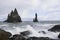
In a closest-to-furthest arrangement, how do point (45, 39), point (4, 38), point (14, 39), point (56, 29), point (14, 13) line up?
point (4, 38), point (14, 39), point (45, 39), point (56, 29), point (14, 13)

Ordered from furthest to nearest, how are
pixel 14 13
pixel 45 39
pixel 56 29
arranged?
pixel 14 13 < pixel 56 29 < pixel 45 39

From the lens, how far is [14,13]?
93.1 meters

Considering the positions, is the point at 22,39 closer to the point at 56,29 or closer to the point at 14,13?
the point at 56,29

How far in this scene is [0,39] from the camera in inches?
324

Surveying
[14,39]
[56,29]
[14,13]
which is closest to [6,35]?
[14,39]

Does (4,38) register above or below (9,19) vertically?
above

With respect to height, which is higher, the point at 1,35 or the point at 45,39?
the point at 1,35

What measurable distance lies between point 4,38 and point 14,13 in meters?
85.3

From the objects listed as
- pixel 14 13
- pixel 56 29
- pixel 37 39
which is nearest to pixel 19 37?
pixel 37 39

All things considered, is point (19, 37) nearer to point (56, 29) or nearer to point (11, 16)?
point (56, 29)

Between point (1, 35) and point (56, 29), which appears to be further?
point (56, 29)

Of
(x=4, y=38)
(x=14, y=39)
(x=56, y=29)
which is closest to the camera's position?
(x=4, y=38)

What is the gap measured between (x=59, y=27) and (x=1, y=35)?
757 inches

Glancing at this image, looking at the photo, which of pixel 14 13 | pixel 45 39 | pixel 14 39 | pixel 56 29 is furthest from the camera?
pixel 14 13
